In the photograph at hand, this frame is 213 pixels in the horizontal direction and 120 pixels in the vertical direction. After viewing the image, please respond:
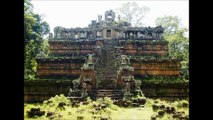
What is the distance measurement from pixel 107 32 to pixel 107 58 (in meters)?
3.26

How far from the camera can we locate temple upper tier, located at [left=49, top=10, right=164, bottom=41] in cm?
2572

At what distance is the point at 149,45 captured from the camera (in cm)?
2408

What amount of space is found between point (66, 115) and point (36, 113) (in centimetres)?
142

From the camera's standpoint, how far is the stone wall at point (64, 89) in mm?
19562

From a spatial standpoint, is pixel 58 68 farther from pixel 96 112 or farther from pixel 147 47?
pixel 96 112

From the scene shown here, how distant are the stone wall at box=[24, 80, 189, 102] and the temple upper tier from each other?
663cm

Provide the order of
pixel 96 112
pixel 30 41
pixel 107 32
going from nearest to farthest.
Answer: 1. pixel 96 112
2. pixel 107 32
3. pixel 30 41

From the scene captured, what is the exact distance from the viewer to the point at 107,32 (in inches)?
1074

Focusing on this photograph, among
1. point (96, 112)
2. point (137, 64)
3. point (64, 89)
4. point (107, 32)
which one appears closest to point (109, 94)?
point (64, 89)

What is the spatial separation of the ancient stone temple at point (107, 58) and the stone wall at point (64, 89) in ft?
2.35

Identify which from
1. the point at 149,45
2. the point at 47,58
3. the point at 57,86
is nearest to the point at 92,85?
A: the point at 57,86

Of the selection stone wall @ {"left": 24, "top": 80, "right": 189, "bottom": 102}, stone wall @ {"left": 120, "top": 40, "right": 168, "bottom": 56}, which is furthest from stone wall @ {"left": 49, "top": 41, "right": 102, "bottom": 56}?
stone wall @ {"left": 24, "top": 80, "right": 189, "bottom": 102}

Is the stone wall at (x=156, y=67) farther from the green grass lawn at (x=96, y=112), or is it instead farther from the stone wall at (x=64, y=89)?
the green grass lawn at (x=96, y=112)
